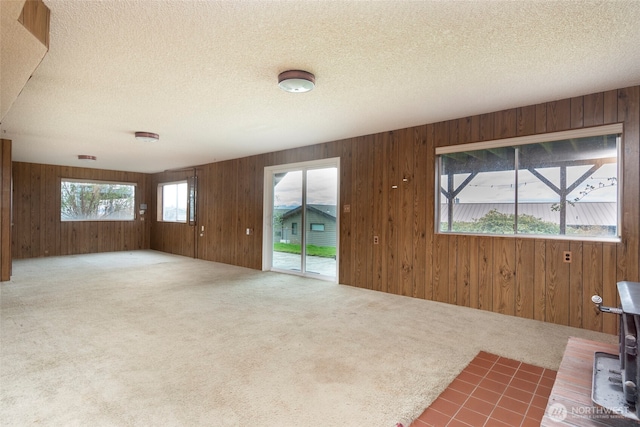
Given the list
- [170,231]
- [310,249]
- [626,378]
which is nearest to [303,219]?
[310,249]

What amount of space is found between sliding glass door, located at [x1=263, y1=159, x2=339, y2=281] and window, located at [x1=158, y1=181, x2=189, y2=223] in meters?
3.36

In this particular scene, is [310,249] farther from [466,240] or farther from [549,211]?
[549,211]

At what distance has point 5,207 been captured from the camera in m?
5.03

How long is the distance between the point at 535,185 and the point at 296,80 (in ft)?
9.45

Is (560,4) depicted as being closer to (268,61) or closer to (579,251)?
(268,61)

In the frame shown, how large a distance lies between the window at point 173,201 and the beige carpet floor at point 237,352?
4.14 meters

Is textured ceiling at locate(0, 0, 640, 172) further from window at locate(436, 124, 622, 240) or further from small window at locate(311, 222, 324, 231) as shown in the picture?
small window at locate(311, 222, 324, 231)

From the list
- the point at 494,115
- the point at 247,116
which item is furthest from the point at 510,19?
the point at 247,116

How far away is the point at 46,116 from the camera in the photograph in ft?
13.0

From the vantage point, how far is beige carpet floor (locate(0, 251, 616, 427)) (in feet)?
6.08

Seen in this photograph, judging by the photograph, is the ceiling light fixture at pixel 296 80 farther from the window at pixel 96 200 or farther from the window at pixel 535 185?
the window at pixel 96 200

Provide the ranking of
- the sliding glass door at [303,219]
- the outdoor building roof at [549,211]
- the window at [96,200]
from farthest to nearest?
the window at [96,200] → the sliding glass door at [303,219] → the outdoor building roof at [549,211]

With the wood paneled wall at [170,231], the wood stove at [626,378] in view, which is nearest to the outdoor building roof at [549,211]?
the wood stove at [626,378]

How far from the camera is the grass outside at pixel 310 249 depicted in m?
5.42
